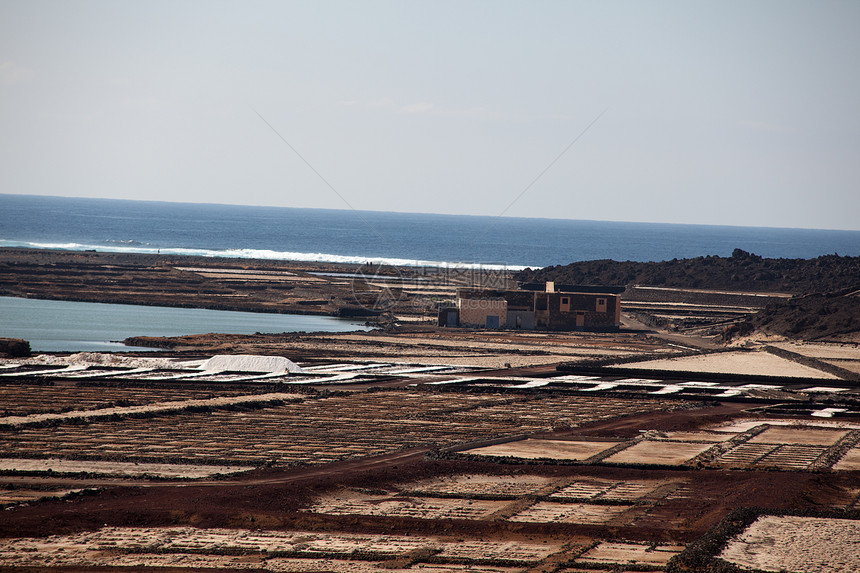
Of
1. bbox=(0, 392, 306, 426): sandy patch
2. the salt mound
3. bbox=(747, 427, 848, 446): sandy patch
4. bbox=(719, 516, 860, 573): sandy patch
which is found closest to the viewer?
bbox=(719, 516, 860, 573): sandy patch

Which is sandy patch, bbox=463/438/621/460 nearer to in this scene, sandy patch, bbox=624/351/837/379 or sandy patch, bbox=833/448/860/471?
sandy patch, bbox=833/448/860/471

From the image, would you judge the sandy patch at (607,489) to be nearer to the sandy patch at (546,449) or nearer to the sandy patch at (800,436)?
Result: the sandy patch at (546,449)

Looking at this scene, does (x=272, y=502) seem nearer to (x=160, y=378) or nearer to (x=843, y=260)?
(x=160, y=378)

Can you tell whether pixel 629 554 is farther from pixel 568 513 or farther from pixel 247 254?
pixel 247 254

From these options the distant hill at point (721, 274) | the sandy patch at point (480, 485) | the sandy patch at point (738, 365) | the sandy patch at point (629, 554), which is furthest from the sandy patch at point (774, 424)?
the distant hill at point (721, 274)

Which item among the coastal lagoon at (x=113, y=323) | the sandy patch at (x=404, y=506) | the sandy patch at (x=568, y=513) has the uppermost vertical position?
the sandy patch at (x=568, y=513)

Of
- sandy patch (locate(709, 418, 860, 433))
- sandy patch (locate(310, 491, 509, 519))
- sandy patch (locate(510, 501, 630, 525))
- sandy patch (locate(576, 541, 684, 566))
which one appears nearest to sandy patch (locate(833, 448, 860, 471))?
sandy patch (locate(709, 418, 860, 433))

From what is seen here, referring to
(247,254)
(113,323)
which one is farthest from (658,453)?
(247,254)
